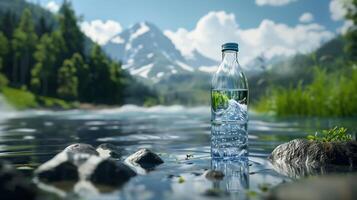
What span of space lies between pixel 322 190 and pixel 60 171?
300 cm

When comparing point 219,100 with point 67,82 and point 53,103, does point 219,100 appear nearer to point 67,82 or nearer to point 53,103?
point 53,103

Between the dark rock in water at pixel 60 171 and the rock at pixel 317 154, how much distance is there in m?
2.87

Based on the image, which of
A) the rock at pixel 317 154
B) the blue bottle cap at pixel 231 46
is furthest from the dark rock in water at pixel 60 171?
the rock at pixel 317 154

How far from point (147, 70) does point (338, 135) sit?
140m

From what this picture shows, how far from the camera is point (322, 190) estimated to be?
3.35m

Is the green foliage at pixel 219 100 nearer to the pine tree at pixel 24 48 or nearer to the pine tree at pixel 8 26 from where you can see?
the pine tree at pixel 24 48

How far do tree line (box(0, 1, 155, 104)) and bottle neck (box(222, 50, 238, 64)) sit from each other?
4352 centimetres

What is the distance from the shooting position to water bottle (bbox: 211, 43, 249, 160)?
7.07 meters

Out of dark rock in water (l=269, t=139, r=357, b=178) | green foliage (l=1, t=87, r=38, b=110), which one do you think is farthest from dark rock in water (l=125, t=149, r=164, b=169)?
green foliage (l=1, t=87, r=38, b=110)

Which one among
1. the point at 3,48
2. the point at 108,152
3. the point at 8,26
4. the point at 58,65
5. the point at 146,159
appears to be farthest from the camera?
the point at 8,26

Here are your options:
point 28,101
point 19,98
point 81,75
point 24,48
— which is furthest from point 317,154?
point 24,48

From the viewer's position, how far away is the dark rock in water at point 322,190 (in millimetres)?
3299

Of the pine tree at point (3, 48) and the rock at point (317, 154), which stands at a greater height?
the pine tree at point (3, 48)

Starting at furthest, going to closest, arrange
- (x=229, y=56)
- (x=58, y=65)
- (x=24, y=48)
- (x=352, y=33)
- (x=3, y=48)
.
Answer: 1. (x=58, y=65)
2. (x=24, y=48)
3. (x=3, y=48)
4. (x=352, y=33)
5. (x=229, y=56)
